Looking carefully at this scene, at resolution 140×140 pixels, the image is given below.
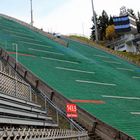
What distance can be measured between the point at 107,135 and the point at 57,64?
374 inches

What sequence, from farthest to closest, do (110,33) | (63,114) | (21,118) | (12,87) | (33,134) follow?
(110,33) < (63,114) < (12,87) < (21,118) < (33,134)

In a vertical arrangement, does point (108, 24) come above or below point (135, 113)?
above

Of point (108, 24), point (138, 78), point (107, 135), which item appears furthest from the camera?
point (108, 24)

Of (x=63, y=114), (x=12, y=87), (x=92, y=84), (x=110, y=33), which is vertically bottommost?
(x=63, y=114)

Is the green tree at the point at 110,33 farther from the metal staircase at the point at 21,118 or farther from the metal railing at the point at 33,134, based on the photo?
the metal railing at the point at 33,134

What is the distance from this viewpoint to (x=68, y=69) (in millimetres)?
19828

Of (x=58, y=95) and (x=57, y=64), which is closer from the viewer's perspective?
(x=58, y=95)

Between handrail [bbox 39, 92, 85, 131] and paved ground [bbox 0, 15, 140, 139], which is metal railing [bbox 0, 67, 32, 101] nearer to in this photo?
handrail [bbox 39, 92, 85, 131]

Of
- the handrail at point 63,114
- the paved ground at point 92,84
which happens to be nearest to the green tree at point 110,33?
the paved ground at point 92,84

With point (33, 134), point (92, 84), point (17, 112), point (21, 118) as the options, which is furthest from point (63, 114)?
point (92, 84)

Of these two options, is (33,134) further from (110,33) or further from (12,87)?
(110,33)

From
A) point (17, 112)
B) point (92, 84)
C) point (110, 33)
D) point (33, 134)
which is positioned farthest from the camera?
point (110, 33)

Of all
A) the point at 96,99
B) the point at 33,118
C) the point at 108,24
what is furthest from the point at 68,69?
the point at 108,24

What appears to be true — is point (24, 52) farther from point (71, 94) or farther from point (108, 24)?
point (108, 24)
